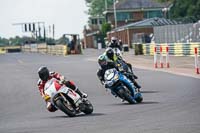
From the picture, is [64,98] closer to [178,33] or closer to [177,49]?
[177,49]

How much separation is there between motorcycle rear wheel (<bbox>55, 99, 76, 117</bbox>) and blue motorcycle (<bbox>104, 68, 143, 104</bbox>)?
2395 mm

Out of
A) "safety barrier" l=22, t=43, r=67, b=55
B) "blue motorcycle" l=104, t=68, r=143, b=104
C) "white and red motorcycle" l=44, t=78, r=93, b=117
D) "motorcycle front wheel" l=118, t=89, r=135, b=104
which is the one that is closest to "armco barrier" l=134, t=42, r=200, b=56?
"safety barrier" l=22, t=43, r=67, b=55

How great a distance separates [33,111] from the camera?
16922 mm

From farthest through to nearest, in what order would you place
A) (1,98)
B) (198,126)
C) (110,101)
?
(1,98)
(110,101)
(198,126)

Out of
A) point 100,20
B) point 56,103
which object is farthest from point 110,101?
point 100,20

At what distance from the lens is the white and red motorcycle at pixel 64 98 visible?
14477 millimetres

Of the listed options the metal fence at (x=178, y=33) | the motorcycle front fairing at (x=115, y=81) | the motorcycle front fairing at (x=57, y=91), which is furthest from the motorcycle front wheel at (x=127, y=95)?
the metal fence at (x=178, y=33)

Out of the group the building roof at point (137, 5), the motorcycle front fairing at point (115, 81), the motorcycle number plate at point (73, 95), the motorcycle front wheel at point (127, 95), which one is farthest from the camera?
the building roof at point (137, 5)

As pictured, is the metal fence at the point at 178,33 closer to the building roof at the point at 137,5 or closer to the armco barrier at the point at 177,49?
the armco barrier at the point at 177,49

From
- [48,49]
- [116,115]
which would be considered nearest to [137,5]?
[48,49]

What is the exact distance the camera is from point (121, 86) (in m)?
16.8

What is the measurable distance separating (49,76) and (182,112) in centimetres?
284

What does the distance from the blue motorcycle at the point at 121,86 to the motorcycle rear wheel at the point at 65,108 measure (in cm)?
239

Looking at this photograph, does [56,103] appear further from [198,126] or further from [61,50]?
[61,50]
